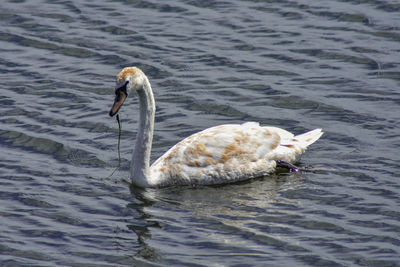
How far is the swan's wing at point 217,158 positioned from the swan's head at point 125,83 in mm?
1145

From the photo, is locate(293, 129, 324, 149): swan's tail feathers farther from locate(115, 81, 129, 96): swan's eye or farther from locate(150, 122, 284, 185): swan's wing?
locate(115, 81, 129, 96): swan's eye

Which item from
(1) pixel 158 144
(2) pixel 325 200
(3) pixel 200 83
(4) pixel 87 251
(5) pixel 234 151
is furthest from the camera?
(3) pixel 200 83

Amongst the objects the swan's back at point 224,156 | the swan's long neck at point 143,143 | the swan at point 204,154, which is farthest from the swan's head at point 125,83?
the swan's back at point 224,156

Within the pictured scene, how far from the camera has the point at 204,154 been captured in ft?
38.2

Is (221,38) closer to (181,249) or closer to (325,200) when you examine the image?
(325,200)

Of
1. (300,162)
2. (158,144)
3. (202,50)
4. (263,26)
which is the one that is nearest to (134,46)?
(202,50)

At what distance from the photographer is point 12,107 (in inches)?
553

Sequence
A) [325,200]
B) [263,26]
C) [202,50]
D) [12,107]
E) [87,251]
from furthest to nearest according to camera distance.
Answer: [263,26] < [202,50] < [12,107] < [325,200] < [87,251]

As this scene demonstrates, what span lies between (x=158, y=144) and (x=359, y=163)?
123 inches

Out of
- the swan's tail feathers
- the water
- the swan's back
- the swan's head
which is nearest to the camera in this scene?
the water

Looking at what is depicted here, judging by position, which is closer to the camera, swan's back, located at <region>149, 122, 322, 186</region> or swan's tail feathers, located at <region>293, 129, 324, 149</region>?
swan's back, located at <region>149, 122, 322, 186</region>

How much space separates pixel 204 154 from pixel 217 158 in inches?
7.7

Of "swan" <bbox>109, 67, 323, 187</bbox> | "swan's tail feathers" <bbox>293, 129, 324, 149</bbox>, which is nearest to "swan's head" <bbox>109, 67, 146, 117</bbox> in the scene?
"swan" <bbox>109, 67, 323, 187</bbox>

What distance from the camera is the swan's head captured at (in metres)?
11.0
